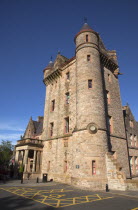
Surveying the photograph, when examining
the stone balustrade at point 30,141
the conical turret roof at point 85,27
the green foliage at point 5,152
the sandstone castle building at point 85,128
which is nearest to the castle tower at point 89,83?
the sandstone castle building at point 85,128

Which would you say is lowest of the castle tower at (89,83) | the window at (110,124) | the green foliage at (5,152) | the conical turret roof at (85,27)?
the green foliage at (5,152)

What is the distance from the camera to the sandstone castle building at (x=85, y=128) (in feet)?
48.3

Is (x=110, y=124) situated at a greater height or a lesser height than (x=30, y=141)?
greater

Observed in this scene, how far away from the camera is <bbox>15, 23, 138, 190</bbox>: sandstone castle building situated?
14727 millimetres

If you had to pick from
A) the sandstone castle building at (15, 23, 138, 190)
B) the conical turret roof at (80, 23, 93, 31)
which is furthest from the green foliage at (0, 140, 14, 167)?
the conical turret roof at (80, 23, 93, 31)

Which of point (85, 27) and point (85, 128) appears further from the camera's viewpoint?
point (85, 27)

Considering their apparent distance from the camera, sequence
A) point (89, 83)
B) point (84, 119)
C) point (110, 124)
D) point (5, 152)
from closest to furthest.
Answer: point (84, 119)
point (89, 83)
point (110, 124)
point (5, 152)

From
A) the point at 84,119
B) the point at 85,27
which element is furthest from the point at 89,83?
the point at 85,27

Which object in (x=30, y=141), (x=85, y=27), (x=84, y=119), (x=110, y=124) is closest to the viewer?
(x=84, y=119)

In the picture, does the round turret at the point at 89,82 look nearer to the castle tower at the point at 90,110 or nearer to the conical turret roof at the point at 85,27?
the castle tower at the point at 90,110

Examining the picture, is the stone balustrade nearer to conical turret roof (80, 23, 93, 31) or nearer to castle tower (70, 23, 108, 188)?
castle tower (70, 23, 108, 188)

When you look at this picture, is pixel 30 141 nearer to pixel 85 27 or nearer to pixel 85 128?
pixel 85 128

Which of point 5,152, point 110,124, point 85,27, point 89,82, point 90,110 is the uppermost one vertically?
point 85,27

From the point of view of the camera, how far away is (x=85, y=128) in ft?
52.2
